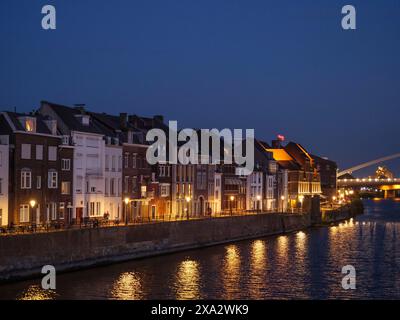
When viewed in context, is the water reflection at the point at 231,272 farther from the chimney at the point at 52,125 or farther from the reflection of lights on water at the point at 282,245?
the chimney at the point at 52,125

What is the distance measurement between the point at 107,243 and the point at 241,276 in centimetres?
1027

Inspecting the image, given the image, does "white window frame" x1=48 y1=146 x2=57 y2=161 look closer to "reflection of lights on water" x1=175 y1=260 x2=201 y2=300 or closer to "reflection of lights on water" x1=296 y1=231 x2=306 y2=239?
"reflection of lights on water" x1=175 y1=260 x2=201 y2=300

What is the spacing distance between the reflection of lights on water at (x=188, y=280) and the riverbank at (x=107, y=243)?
4.35 meters

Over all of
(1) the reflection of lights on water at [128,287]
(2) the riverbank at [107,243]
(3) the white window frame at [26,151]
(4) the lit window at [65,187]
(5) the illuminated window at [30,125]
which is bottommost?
(1) the reflection of lights on water at [128,287]

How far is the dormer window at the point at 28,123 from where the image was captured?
182 feet

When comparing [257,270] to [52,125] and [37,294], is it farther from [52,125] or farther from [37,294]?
[52,125]

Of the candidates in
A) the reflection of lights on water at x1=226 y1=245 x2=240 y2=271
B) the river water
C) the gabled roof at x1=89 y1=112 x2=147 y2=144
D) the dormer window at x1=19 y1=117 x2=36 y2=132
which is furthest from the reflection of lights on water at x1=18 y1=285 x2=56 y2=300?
the gabled roof at x1=89 y1=112 x2=147 y2=144

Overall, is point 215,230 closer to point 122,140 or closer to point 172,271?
point 122,140

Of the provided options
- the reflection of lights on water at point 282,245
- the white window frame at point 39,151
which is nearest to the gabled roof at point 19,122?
the white window frame at point 39,151

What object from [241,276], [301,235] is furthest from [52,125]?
[301,235]

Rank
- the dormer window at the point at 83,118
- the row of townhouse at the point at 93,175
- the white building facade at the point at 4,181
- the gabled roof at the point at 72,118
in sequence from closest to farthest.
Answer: the white building facade at the point at 4,181 < the row of townhouse at the point at 93,175 < the gabled roof at the point at 72,118 < the dormer window at the point at 83,118

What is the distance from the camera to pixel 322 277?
5181cm
